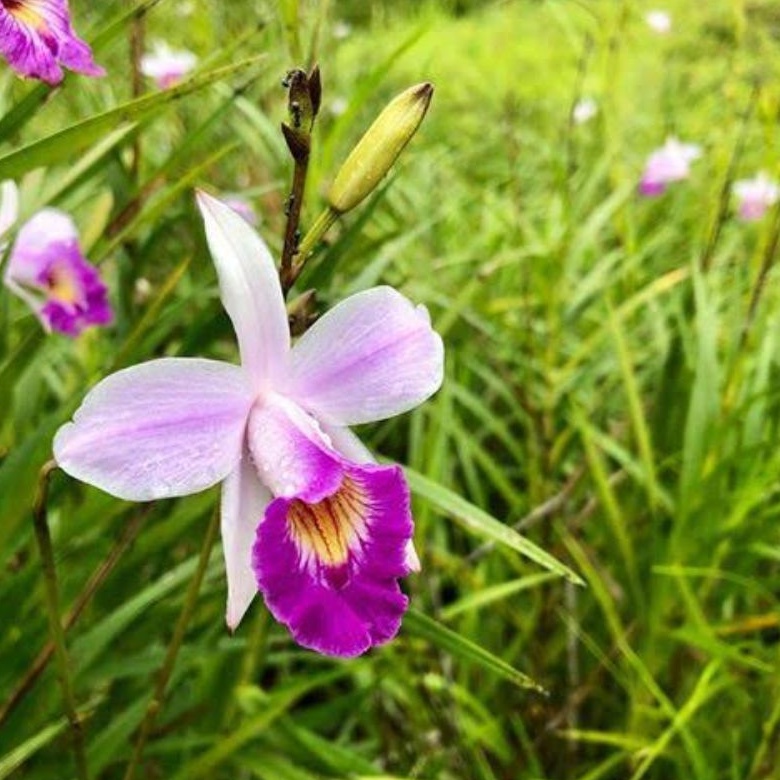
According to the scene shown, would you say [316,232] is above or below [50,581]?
above

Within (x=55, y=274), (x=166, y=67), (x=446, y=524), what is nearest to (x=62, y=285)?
(x=55, y=274)

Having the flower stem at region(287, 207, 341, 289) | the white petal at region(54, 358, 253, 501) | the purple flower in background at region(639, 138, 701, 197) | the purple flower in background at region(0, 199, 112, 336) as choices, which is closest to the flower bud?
the flower stem at region(287, 207, 341, 289)

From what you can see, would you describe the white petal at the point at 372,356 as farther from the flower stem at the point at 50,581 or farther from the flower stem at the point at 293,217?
the flower stem at the point at 50,581

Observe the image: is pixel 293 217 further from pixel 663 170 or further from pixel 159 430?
pixel 663 170

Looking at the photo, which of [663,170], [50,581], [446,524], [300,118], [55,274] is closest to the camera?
[300,118]

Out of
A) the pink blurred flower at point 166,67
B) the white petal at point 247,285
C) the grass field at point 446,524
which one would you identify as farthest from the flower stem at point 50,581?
the pink blurred flower at point 166,67

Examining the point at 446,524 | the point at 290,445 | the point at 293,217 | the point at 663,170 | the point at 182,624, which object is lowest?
the point at 446,524

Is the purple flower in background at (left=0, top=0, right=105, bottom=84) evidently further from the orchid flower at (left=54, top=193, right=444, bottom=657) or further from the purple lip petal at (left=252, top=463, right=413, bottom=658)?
the purple lip petal at (left=252, top=463, right=413, bottom=658)
